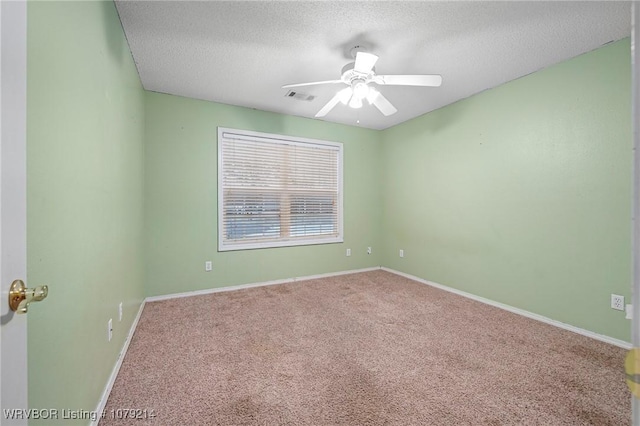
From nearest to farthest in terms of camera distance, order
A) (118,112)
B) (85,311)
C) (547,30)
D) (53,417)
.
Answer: (53,417) < (85,311) < (118,112) < (547,30)

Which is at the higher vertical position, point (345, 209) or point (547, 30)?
point (547, 30)

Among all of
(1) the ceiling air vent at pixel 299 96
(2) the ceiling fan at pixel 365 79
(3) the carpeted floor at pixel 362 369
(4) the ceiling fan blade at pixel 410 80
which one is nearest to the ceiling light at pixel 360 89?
(2) the ceiling fan at pixel 365 79

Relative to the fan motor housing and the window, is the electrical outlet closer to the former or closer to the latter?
the fan motor housing

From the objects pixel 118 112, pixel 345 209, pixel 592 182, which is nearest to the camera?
pixel 118 112

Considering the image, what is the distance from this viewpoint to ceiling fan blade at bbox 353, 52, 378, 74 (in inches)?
69.7

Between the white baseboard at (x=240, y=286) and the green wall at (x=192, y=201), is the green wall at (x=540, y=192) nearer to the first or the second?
the white baseboard at (x=240, y=286)

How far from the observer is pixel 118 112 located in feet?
5.93

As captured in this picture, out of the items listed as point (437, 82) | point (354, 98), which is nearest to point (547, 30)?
point (437, 82)

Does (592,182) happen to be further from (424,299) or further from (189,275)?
(189,275)

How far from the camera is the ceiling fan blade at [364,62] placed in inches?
69.7

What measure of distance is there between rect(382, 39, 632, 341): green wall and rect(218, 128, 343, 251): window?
142 cm

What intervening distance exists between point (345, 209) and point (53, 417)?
3.67 meters

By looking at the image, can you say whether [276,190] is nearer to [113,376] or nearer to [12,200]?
[113,376]

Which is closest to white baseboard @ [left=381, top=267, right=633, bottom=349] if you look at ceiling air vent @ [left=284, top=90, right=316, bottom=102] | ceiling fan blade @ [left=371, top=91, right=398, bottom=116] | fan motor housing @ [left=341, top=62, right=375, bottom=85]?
ceiling fan blade @ [left=371, top=91, right=398, bottom=116]
